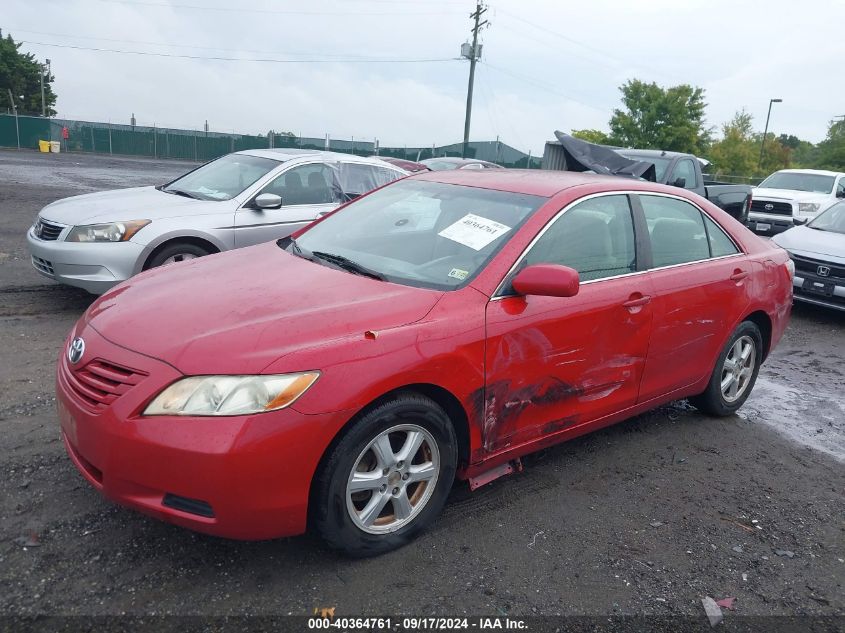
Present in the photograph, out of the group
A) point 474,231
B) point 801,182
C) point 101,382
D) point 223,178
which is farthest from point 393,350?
point 801,182

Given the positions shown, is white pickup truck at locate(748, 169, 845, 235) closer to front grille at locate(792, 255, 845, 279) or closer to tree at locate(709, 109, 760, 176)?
front grille at locate(792, 255, 845, 279)

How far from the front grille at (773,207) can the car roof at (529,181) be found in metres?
13.6

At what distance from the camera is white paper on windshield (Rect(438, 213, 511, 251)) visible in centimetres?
347

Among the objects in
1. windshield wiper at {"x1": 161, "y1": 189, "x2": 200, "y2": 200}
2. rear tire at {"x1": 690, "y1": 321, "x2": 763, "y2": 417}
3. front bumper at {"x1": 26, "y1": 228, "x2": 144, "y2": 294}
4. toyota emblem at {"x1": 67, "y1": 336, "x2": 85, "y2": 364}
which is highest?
windshield wiper at {"x1": 161, "y1": 189, "x2": 200, "y2": 200}

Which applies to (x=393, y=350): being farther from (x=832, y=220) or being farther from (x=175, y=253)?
(x=832, y=220)

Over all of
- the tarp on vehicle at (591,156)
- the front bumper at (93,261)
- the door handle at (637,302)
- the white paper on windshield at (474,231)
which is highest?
the tarp on vehicle at (591,156)

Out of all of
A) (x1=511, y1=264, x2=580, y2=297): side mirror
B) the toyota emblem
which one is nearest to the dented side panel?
(x1=511, y1=264, x2=580, y2=297): side mirror

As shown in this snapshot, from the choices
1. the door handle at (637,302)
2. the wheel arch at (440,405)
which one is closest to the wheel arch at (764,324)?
the door handle at (637,302)

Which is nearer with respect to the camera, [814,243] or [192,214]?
[192,214]

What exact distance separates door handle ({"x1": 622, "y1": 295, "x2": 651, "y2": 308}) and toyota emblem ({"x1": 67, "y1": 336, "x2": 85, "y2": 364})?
8.87ft

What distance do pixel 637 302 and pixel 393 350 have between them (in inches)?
66.6

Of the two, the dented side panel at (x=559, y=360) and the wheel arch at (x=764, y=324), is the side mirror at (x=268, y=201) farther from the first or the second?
the wheel arch at (x=764, y=324)

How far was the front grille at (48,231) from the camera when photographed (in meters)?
6.00

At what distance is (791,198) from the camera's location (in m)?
16.1
